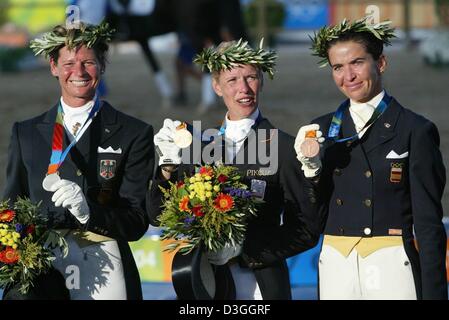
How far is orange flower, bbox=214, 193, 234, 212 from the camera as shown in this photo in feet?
13.5

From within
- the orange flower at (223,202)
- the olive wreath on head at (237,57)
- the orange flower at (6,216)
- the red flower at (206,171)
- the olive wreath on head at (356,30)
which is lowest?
the orange flower at (6,216)

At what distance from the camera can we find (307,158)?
417 centimetres

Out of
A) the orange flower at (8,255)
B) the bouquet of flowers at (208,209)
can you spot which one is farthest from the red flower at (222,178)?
the orange flower at (8,255)

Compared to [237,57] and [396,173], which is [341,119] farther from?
[237,57]

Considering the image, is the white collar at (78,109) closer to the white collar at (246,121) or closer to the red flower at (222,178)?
the white collar at (246,121)

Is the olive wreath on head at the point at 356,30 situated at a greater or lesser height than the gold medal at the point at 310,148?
greater

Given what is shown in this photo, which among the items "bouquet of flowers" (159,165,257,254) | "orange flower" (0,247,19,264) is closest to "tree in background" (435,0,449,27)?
"bouquet of flowers" (159,165,257,254)

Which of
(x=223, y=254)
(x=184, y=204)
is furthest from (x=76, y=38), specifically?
(x=223, y=254)

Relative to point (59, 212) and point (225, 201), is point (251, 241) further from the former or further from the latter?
point (59, 212)

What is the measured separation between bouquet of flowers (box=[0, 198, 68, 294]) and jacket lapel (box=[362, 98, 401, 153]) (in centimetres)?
126

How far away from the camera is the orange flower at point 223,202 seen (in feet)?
13.5

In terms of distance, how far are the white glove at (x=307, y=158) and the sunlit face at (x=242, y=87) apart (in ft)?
1.08

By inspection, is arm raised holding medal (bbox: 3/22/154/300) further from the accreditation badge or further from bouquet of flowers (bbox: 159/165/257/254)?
bouquet of flowers (bbox: 159/165/257/254)

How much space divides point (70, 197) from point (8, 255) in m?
0.34
